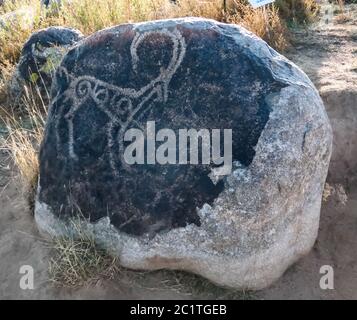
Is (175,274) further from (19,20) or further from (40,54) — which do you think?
(19,20)

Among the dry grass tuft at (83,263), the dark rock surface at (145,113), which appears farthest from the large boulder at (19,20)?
the dry grass tuft at (83,263)

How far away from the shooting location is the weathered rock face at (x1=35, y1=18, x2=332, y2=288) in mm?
2904

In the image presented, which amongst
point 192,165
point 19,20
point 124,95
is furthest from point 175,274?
point 19,20

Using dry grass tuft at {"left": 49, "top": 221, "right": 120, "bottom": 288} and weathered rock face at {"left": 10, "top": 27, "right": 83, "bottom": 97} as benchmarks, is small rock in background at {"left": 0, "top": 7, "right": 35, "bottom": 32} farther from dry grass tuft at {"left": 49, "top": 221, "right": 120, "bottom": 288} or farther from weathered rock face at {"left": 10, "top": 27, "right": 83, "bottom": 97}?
dry grass tuft at {"left": 49, "top": 221, "right": 120, "bottom": 288}

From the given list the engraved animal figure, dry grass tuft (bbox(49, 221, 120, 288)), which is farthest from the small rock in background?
dry grass tuft (bbox(49, 221, 120, 288))

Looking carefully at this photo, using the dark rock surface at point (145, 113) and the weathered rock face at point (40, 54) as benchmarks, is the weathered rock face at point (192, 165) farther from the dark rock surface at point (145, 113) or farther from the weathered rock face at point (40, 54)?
the weathered rock face at point (40, 54)

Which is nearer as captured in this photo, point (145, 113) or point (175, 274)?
point (145, 113)

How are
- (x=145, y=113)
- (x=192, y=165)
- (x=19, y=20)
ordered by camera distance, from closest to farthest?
(x=192, y=165), (x=145, y=113), (x=19, y=20)

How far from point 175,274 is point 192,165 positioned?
70 cm

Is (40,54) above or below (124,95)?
below

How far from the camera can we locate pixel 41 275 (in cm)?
333

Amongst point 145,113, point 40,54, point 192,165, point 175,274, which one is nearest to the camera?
point 192,165

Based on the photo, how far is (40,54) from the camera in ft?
17.1
